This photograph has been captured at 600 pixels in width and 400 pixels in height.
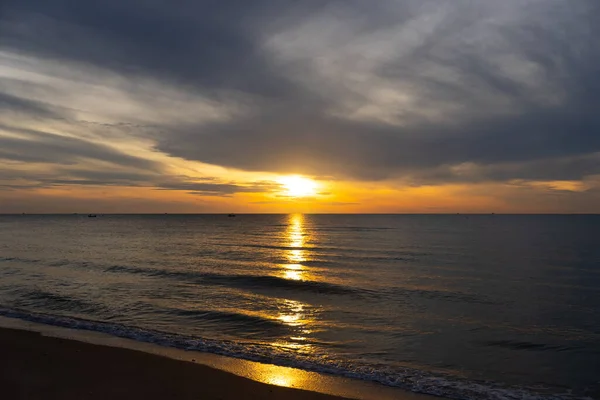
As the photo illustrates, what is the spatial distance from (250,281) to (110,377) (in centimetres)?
2060

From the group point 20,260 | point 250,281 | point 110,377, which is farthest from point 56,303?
point 20,260

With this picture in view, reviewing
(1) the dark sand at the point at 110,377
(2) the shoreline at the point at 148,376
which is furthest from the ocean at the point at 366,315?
(1) the dark sand at the point at 110,377

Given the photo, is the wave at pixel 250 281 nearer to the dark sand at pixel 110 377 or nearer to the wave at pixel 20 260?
the wave at pixel 20 260

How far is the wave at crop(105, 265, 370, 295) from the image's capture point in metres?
28.4

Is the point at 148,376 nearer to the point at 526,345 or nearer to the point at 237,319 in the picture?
the point at 237,319

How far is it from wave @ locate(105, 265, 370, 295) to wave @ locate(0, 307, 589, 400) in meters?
12.7

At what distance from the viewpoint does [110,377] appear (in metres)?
11.3

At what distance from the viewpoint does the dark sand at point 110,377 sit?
10.1m

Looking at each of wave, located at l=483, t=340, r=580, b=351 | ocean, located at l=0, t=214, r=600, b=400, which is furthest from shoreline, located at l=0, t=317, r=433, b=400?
wave, located at l=483, t=340, r=580, b=351

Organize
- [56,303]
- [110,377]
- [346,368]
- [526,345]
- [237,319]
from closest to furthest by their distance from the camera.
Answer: [110,377] < [346,368] < [526,345] < [237,319] < [56,303]

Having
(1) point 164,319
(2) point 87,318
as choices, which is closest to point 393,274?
(1) point 164,319

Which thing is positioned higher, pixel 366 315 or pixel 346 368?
pixel 346 368

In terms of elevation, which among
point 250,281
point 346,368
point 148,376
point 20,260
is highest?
point 148,376

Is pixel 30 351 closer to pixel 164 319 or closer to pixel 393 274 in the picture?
pixel 164 319
